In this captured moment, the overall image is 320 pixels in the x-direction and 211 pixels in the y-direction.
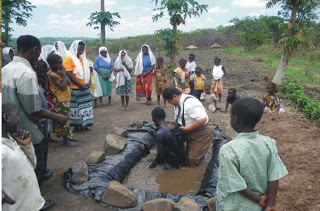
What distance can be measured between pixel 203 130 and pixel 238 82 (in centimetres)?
825

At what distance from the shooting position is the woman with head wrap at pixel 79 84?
16.9 feet

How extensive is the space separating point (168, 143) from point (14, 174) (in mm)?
2427

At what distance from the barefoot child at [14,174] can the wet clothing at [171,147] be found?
84.1 inches

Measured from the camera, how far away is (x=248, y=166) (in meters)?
1.91

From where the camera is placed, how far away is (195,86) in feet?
24.8

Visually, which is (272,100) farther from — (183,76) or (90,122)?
(90,122)

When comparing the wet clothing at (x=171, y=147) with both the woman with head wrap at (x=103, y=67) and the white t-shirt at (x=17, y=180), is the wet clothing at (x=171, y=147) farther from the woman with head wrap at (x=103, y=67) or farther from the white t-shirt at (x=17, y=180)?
the woman with head wrap at (x=103, y=67)

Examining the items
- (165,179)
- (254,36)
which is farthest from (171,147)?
(254,36)

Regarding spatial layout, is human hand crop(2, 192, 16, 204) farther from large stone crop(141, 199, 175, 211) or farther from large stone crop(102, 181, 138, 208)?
large stone crop(141, 199, 175, 211)

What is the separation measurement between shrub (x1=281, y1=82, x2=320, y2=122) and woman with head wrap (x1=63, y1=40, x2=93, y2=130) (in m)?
5.10

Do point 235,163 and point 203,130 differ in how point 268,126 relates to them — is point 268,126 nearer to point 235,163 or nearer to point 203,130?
point 203,130

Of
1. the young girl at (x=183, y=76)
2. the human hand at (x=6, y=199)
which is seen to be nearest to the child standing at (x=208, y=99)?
the young girl at (x=183, y=76)

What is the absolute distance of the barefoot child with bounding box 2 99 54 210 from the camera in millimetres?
2025

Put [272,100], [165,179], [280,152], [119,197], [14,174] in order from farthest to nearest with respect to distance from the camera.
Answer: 1. [272,100]
2. [280,152]
3. [165,179]
4. [119,197]
5. [14,174]
